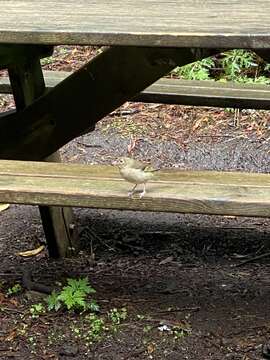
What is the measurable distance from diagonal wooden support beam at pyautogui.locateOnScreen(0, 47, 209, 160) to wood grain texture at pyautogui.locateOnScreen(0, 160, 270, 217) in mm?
534

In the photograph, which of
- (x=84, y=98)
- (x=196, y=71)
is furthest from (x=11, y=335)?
(x=196, y=71)

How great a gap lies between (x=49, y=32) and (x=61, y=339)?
4.51 feet

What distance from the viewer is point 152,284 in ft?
11.4

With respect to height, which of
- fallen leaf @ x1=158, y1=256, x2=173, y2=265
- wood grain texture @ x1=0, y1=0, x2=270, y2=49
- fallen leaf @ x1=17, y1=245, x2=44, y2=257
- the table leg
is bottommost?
fallen leaf @ x1=158, y1=256, x2=173, y2=265

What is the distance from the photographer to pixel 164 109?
5.84 m

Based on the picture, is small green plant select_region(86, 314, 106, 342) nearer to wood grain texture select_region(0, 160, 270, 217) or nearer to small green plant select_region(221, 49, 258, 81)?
wood grain texture select_region(0, 160, 270, 217)

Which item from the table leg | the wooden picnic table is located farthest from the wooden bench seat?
the wooden picnic table

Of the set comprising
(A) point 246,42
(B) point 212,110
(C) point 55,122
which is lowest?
(B) point 212,110

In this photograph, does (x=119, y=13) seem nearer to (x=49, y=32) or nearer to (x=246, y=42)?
(x=49, y=32)

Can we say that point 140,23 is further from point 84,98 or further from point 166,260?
point 166,260

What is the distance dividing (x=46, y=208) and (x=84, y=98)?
600 mm

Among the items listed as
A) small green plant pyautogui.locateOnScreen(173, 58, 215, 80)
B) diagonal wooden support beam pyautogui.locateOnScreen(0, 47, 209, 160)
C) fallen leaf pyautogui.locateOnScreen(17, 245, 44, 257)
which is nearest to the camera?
diagonal wooden support beam pyautogui.locateOnScreen(0, 47, 209, 160)

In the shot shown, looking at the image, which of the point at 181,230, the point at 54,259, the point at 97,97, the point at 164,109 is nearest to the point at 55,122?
the point at 97,97

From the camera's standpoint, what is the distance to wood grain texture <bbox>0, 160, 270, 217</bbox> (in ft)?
7.67
